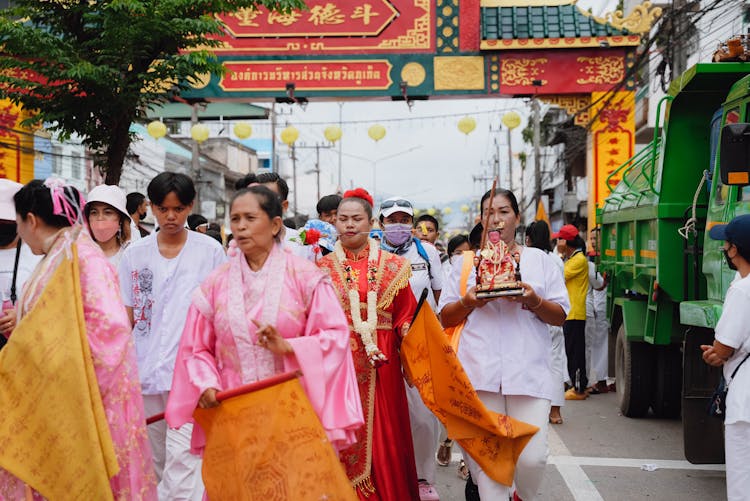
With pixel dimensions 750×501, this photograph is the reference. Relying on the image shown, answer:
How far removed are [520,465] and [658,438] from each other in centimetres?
365

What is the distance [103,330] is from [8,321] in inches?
35.9

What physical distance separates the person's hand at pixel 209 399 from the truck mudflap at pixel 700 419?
12.2ft

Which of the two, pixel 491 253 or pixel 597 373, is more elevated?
pixel 491 253

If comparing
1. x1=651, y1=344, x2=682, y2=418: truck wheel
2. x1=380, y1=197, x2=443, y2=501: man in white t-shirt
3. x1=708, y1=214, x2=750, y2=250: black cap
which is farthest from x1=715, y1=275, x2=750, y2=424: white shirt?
x1=651, y1=344, x2=682, y2=418: truck wheel

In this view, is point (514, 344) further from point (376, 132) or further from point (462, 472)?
point (376, 132)

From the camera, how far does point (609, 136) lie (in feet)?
58.2

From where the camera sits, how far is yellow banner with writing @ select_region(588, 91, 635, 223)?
1767 cm

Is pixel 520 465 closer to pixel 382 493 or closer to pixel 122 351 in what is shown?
pixel 382 493

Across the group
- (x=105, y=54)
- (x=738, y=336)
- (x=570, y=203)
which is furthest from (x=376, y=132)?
(x=570, y=203)

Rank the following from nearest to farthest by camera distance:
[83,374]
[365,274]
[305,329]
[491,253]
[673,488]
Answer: [83,374] → [305,329] → [491,253] → [365,274] → [673,488]

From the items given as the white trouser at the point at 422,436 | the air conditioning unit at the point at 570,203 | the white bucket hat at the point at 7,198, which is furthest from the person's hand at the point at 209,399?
the air conditioning unit at the point at 570,203

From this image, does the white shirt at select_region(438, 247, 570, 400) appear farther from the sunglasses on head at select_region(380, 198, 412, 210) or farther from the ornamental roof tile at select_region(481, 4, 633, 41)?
the ornamental roof tile at select_region(481, 4, 633, 41)

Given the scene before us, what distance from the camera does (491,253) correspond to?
4.56 meters

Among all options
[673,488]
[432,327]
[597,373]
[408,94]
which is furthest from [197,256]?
[408,94]
